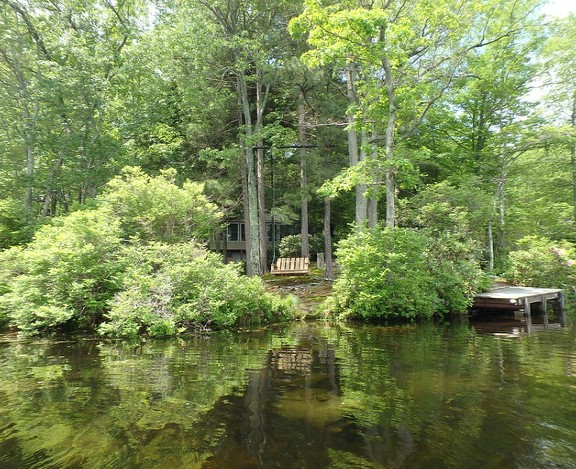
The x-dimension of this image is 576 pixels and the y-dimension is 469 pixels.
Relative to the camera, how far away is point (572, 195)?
70.7ft

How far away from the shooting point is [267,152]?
20.1 metres

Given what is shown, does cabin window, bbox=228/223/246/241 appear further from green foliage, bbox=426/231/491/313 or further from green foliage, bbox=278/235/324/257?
green foliage, bbox=426/231/491/313

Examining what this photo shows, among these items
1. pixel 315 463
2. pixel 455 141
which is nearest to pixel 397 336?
pixel 315 463

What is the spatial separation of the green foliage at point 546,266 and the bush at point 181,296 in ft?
36.8

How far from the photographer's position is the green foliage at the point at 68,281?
9625mm

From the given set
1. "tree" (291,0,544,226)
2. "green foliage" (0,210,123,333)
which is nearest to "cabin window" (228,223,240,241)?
"tree" (291,0,544,226)

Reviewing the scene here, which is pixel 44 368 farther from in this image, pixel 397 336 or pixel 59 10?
pixel 59 10

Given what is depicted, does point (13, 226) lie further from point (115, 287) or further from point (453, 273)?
point (453, 273)

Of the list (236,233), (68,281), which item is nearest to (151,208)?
(68,281)

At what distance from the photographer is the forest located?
10703 millimetres

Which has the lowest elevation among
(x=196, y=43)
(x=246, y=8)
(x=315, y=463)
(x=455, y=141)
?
(x=315, y=463)

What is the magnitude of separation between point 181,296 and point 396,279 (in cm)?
633

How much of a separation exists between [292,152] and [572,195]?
636 inches

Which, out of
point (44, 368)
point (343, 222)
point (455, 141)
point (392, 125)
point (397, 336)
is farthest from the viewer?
point (343, 222)
